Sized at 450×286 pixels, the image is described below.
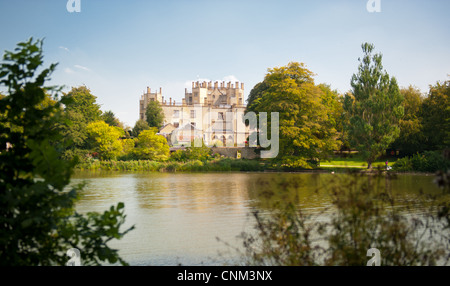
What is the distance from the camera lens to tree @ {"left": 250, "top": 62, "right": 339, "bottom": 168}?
28.4m

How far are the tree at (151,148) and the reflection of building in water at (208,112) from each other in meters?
16.6

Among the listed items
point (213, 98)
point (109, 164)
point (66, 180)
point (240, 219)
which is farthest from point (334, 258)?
point (213, 98)

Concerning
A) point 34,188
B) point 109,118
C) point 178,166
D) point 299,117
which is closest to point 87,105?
point 109,118

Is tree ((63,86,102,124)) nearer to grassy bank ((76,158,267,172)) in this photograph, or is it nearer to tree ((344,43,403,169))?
grassy bank ((76,158,267,172))

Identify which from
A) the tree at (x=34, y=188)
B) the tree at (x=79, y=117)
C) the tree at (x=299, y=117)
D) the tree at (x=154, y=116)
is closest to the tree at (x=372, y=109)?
the tree at (x=299, y=117)

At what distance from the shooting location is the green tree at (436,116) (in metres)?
28.3

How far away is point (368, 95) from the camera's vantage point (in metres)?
27.4

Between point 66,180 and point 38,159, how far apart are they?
11.1 inches

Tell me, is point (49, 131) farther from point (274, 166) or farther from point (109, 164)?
point (109, 164)

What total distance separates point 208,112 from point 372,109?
45208 millimetres

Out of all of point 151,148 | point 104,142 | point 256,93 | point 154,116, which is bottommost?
point 151,148

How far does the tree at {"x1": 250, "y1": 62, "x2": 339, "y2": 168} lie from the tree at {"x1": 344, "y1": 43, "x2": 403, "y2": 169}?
2514 millimetres

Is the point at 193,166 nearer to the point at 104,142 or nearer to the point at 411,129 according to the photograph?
the point at 104,142

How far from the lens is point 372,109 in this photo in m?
26.7
